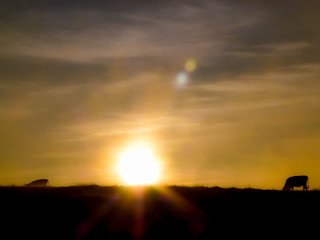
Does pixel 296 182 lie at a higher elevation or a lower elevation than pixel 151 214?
higher

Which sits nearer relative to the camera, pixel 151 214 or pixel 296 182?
pixel 151 214

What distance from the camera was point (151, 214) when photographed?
33.8 metres

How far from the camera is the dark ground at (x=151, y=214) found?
31.5 m

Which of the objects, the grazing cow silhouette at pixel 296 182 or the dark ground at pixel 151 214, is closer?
the dark ground at pixel 151 214

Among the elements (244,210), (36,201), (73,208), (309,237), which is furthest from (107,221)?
(309,237)

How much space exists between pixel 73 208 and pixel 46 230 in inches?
99.4

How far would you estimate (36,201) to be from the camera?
34062 mm

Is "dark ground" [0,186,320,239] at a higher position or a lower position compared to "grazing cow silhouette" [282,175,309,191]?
lower

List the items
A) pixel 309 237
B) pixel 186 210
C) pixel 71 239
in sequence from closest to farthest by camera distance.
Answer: pixel 71 239, pixel 309 237, pixel 186 210

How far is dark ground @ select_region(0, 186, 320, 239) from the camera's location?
31.5 m

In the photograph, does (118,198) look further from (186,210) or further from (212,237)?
(212,237)

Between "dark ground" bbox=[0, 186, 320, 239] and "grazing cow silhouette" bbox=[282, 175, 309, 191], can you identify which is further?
"grazing cow silhouette" bbox=[282, 175, 309, 191]

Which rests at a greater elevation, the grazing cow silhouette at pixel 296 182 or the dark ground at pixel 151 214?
the grazing cow silhouette at pixel 296 182

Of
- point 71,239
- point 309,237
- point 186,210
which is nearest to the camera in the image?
point 71,239
